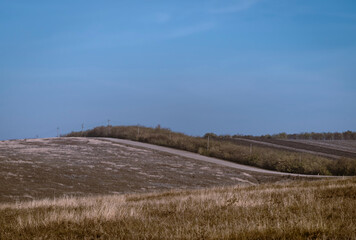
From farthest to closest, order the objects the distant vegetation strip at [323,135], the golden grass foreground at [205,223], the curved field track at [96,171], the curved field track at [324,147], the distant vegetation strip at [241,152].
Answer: the distant vegetation strip at [323,135]
the curved field track at [324,147]
the distant vegetation strip at [241,152]
the curved field track at [96,171]
the golden grass foreground at [205,223]

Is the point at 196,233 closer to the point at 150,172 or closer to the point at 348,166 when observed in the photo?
the point at 150,172

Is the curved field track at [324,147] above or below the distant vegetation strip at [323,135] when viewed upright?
below

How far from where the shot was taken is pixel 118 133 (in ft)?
170

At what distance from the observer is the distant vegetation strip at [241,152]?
3712 cm

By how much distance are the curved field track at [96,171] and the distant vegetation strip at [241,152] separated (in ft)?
18.6

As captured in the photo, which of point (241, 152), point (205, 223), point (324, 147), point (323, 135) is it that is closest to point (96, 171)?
point (205, 223)

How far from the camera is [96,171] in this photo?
87.0ft

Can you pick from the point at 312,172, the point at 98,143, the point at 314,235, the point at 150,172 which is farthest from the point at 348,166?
the point at 314,235

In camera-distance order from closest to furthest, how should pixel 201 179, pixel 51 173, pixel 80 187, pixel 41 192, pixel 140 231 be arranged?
pixel 140 231
pixel 41 192
pixel 80 187
pixel 51 173
pixel 201 179

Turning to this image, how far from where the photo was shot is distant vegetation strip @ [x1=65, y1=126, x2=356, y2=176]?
37.1 metres

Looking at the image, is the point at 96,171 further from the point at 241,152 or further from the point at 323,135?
the point at 323,135

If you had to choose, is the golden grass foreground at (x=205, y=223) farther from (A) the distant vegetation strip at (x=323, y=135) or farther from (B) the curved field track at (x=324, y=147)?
(A) the distant vegetation strip at (x=323, y=135)

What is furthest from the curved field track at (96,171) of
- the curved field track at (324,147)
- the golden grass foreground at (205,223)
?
the curved field track at (324,147)

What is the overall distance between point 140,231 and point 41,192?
13.9 meters
